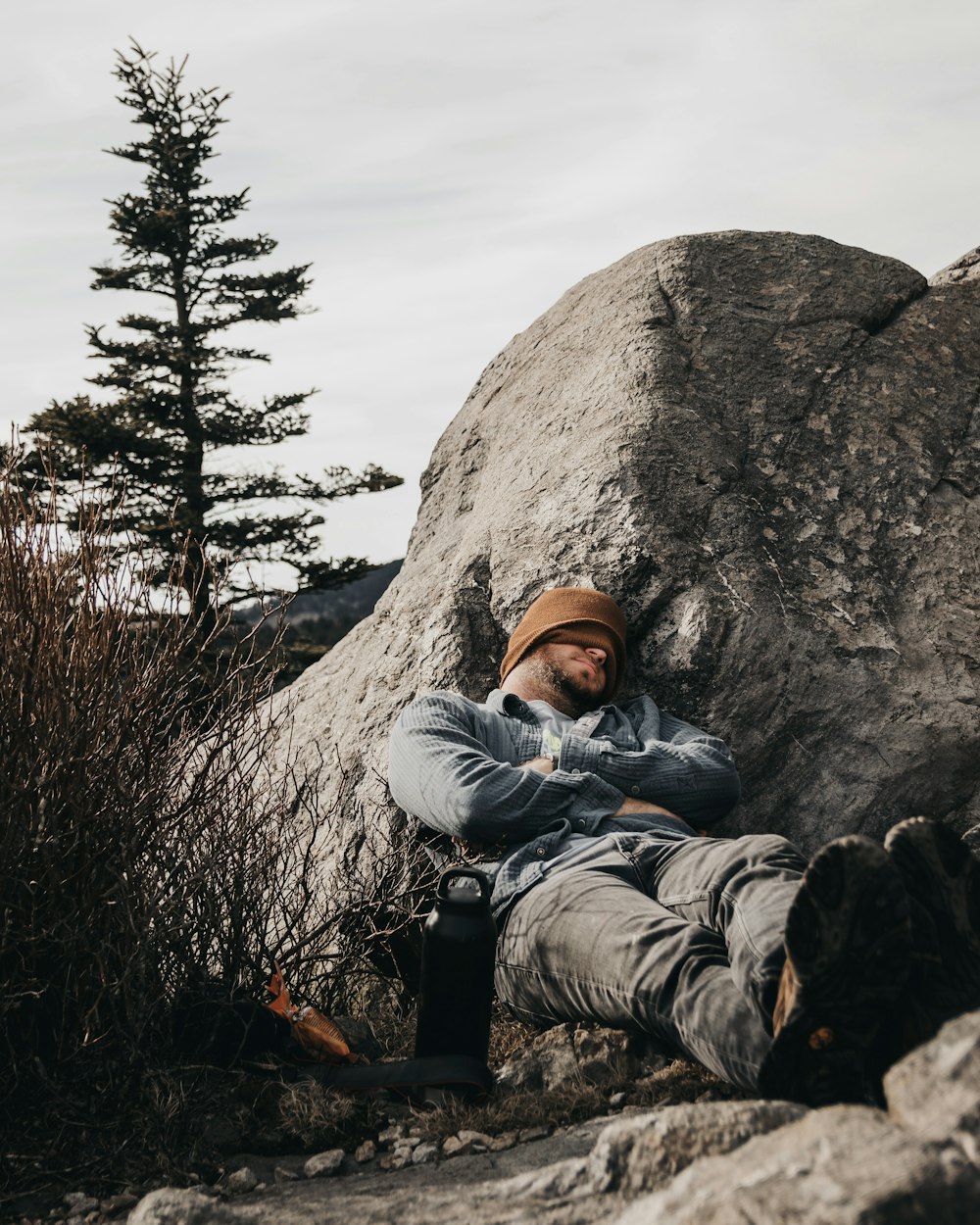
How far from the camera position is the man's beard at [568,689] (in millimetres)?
4441

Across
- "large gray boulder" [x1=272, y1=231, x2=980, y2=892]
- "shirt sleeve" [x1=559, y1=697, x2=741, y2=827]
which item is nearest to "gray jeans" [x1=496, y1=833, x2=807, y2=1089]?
"shirt sleeve" [x1=559, y1=697, x2=741, y2=827]

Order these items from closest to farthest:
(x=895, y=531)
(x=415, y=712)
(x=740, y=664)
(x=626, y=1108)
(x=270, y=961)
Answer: (x=626, y=1108) → (x=270, y=961) → (x=415, y=712) → (x=740, y=664) → (x=895, y=531)

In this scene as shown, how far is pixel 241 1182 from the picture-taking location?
107 inches

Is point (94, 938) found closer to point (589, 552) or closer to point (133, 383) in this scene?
point (589, 552)

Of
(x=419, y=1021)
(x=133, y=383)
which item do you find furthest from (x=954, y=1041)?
(x=133, y=383)

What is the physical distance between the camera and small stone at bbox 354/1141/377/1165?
287cm

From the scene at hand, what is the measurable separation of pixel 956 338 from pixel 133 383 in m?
16.0

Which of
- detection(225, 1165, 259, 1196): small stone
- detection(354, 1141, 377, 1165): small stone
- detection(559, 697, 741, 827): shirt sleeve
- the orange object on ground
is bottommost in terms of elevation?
detection(354, 1141, 377, 1165): small stone

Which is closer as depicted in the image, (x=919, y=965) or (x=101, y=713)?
(x=919, y=965)

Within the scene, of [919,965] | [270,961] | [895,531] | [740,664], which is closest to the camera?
[919,965]

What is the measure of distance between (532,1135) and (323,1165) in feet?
1.67

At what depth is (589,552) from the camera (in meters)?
4.86

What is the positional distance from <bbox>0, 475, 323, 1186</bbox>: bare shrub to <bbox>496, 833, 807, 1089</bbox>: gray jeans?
0.87 m

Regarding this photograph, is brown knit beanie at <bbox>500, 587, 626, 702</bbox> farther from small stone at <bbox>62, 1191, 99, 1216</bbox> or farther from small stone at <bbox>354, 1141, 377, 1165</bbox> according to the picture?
small stone at <bbox>62, 1191, 99, 1216</bbox>
